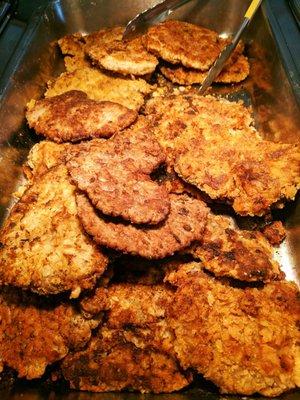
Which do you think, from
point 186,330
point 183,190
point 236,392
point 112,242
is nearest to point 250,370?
point 236,392

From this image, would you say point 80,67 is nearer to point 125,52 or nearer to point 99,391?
point 125,52

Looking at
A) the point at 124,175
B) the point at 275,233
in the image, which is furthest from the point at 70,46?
the point at 275,233

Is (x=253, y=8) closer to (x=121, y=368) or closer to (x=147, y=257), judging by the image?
(x=147, y=257)

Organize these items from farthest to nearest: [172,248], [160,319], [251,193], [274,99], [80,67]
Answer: [80,67]
[274,99]
[251,193]
[160,319]
[172,248]

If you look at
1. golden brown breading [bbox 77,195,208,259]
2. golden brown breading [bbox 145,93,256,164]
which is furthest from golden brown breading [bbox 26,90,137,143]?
golden brown breading [bbox 77,195,208,259]

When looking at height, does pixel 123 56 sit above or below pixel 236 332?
above

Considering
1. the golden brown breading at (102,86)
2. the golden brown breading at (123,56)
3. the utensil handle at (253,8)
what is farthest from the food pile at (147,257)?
the utensil handle at (253,8)

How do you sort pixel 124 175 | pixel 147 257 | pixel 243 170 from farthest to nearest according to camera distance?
pixel 243 170
pixel 124 175
pixel 147 257
